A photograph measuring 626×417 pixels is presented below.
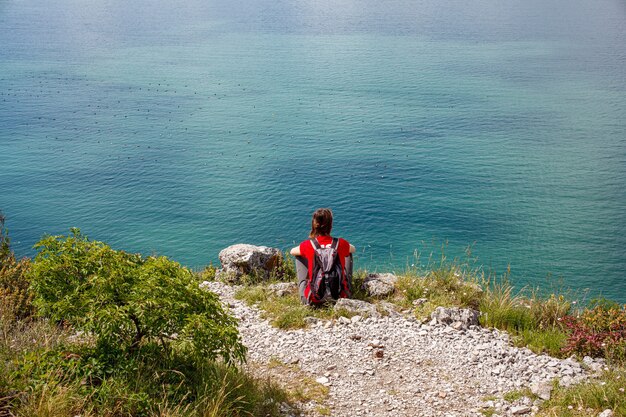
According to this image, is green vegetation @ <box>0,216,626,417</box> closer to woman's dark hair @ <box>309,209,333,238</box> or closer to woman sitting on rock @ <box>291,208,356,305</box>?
woman sitting on rock @ <box>291,208,356,305</box>

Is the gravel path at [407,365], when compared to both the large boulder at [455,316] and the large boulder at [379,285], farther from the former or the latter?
the large boulder at [379,285]

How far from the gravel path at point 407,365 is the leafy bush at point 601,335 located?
43 centimetres

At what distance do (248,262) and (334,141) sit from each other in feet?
144

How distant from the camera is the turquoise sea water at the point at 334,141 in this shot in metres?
39.9

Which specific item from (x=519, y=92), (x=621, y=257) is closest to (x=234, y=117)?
(x=519, y=92)

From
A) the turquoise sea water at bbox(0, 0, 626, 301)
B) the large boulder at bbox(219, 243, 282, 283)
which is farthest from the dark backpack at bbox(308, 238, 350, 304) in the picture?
the turquoise sea water at bbox(0, 0, 626, 301)

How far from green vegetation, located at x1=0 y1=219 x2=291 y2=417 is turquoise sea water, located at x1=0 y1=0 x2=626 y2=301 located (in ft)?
67.6

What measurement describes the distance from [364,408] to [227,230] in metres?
33.0

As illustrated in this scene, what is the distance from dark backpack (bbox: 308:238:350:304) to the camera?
11.9 meters

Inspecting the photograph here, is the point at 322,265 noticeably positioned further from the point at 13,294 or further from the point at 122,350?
the point at 13,294

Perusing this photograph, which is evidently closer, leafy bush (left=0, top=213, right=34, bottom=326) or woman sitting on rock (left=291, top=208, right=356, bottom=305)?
leafy bush (left=0, top=213, right=34, bottom=326)

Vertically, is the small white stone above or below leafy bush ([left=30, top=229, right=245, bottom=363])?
below

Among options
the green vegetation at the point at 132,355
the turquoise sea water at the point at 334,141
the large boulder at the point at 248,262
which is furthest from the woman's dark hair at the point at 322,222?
the turquoise sea water at the point at 334,141

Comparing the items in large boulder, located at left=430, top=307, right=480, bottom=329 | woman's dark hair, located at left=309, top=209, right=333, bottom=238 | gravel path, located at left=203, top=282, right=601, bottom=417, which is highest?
woman's dark hair, located at left=309, top=209, right=333, bottom=238
